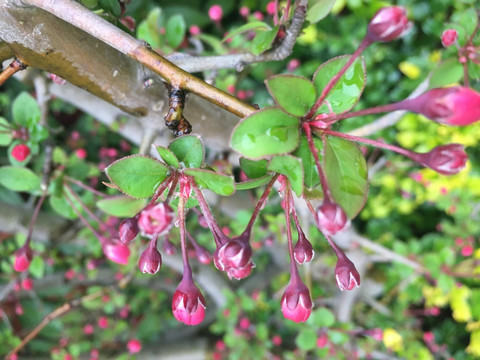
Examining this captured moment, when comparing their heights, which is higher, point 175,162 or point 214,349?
point 175,162

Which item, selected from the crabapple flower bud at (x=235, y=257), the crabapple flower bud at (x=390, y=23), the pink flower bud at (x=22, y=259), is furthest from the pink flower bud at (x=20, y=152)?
the crabapple flower bud at (x=390, y=23)

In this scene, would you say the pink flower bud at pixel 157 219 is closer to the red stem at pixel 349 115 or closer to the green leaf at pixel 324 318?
the red stem at pixel 349 115

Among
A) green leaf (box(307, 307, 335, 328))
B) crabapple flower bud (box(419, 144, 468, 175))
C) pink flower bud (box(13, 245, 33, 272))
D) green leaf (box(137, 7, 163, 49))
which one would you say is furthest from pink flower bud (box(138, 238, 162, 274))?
green leaf (box(307, 307, 335, 328))

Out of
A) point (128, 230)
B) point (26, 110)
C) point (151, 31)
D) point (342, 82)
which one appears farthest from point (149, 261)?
point (151, 31)

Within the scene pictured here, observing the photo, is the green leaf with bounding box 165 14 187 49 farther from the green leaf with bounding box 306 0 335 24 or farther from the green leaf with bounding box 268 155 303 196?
the green leaf with bounding box 268 155 303 196

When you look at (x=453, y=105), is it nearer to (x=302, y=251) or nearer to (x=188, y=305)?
(x=302, y=251)

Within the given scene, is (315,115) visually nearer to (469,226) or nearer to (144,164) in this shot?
(144,164)

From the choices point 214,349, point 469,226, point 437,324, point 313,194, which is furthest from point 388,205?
point 313,194
